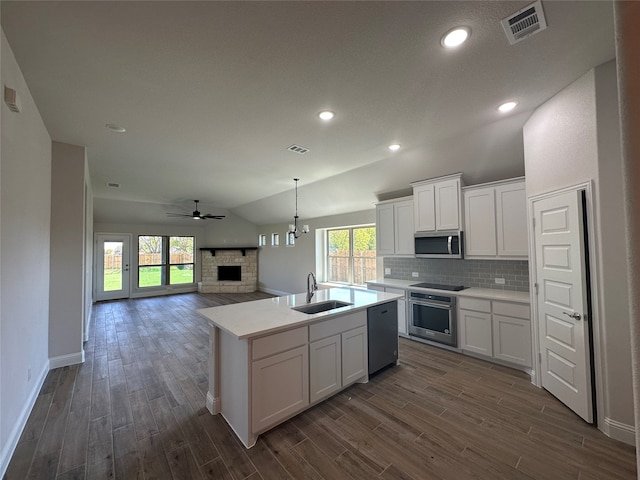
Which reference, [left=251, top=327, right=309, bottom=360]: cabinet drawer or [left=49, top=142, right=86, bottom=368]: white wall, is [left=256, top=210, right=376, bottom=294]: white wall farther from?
[left=49, top=142, right=86, bottom=368]: white wall


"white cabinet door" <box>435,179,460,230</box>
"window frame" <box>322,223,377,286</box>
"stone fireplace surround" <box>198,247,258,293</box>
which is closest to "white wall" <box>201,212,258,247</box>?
"stone fireplace surround" <box>198,247,258,293</box>

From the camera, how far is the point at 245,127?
2.94 m

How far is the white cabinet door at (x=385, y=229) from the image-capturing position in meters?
4.82

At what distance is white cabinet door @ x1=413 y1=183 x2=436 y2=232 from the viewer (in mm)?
4180

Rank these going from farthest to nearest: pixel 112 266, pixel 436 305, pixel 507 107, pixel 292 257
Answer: pixel 292 257, pixel 112 266, pixel 436 305, pixel 507 107

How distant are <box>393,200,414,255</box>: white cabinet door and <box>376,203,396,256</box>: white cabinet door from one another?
8cm

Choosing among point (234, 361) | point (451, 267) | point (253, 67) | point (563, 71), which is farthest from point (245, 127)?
point (451, 267)

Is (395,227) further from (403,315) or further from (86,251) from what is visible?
(86,251)

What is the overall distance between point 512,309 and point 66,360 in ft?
18.4

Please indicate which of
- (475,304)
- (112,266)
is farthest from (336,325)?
(112,266)

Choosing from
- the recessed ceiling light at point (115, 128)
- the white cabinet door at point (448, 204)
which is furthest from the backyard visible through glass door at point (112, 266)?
the white cabinet door at point (448, 204)

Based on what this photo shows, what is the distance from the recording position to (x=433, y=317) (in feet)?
12.9

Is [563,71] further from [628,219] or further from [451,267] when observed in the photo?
[451,267]

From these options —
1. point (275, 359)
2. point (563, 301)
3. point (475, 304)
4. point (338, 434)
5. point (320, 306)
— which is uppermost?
point (563, 301)
